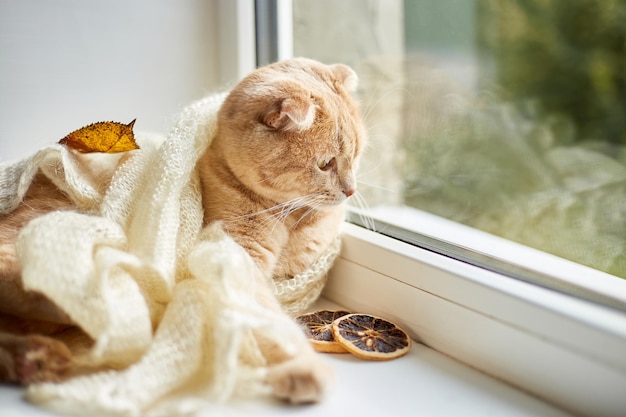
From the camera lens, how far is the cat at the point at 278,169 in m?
0.91

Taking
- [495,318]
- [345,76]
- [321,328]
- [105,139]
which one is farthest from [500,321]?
[105,139]

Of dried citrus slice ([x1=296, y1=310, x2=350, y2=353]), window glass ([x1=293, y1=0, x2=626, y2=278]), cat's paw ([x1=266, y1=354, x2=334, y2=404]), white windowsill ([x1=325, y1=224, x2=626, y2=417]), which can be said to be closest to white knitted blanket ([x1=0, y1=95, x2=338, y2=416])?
cat's paw ([x1=266, y1=354, x2=334, y2=404])

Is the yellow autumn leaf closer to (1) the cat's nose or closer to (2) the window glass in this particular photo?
(1) the cat's nose

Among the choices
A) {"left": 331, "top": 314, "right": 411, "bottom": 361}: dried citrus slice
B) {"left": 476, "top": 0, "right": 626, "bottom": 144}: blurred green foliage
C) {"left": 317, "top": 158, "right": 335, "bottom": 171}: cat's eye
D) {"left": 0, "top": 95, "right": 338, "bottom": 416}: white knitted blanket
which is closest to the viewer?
{"left": 0, "top": 95, "right": 338, "bottom": 416}: white knitted blanket

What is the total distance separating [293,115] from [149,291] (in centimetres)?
33

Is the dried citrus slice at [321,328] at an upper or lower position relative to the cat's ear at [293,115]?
lower

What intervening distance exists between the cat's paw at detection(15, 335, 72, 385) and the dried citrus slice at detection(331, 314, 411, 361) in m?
0.39

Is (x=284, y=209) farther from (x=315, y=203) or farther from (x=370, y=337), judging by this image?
(x=370, y=337)

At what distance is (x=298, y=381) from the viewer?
27.5 inches

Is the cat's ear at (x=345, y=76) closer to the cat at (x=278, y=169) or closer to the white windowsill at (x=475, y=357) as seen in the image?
the cat at (x=278, y=169)

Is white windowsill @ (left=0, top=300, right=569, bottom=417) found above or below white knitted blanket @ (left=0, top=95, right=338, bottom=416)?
below

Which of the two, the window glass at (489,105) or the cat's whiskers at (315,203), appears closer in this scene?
the cat's whiskers at (315,203)

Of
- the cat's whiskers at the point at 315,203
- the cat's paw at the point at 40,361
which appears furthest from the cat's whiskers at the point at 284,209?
the cat's paw at the point at 40,361

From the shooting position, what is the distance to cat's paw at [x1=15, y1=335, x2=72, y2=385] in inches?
27.8
